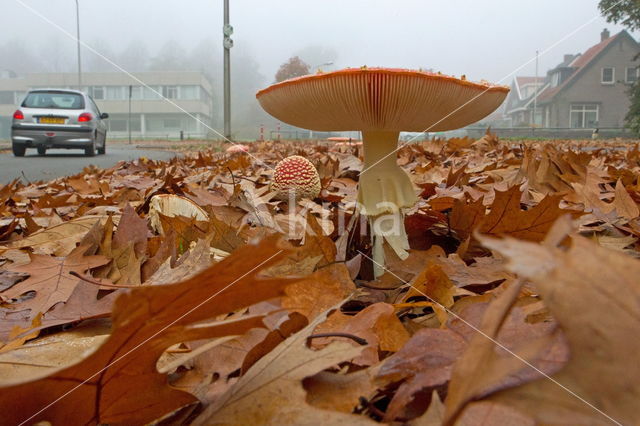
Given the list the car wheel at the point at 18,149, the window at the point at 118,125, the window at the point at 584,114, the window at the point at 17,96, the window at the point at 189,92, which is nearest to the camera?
the car wheel at the point at 18,149

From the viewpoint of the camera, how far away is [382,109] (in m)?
1.18

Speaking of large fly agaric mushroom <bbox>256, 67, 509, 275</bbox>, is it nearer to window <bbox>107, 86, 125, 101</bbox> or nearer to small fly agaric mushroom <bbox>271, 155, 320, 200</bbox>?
small fly agaric mushroom <bbox>271, 155, 320, 200</bbox>

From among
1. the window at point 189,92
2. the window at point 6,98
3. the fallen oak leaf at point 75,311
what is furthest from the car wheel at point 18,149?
the window at point 6,98

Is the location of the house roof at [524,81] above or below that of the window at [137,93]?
above

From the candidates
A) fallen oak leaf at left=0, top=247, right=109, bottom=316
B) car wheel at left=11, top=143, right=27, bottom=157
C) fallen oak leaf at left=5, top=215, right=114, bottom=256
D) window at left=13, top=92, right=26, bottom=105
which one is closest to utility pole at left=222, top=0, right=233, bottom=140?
car wheel at left=11, top=143, right=27, bottom=157

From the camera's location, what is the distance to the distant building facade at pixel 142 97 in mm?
58312

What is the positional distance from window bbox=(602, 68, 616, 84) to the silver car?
43104 mm

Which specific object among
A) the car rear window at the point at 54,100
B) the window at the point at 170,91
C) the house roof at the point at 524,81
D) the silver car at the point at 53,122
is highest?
the house roof at the point at 524,81

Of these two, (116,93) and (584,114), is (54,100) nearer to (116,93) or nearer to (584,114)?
(584,114)

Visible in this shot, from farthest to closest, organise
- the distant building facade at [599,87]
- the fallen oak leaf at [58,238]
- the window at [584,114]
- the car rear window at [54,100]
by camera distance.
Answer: the window at [584,114] → the distant building facade at [599,87] → the car rear window at [54,100] → the fallen oak leaf at [58,238]

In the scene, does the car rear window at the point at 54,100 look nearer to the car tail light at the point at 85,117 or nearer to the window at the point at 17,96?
the car tail light at the point at 85,117

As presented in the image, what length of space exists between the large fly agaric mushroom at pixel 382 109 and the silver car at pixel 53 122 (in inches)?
398

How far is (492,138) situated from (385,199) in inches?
129

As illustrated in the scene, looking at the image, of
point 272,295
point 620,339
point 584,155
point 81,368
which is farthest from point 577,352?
point 584,155
